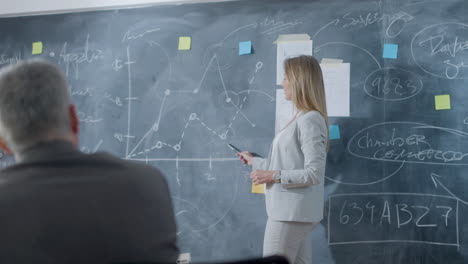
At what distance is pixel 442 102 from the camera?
285 cm

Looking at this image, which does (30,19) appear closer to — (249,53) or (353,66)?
(249,53)

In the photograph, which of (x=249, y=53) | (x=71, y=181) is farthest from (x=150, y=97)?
(x=71, y=181)

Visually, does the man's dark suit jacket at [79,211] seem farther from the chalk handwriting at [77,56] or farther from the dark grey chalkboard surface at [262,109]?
the chalk handwriting at [77,56]

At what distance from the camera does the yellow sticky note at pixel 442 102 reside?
2.85 meters

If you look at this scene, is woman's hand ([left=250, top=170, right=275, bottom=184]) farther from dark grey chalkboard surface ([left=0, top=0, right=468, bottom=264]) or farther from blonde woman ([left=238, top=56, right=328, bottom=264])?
dark grey chalkboard surface ([left=0, top=0, right=468, bottom=264])

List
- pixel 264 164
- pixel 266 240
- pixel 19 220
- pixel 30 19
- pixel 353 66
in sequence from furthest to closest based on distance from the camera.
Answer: pixel 30 19, pixel 353 66, pixel 264 164, pixel 266 240, pixel 19 220

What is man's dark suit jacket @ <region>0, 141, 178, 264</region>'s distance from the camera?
97cm

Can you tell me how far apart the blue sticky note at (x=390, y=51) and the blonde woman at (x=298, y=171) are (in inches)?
24.8

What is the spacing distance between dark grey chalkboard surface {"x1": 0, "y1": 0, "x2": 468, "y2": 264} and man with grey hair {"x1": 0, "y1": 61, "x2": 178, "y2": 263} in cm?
199

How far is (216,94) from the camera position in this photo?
3.20 metres

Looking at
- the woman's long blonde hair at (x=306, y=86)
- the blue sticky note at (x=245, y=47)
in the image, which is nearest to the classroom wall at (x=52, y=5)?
the blue sticky note at (x=245, y=47)

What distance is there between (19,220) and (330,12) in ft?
7.99

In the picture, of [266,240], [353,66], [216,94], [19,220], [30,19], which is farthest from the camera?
[30,19]

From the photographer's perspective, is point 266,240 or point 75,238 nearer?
point 75,238
